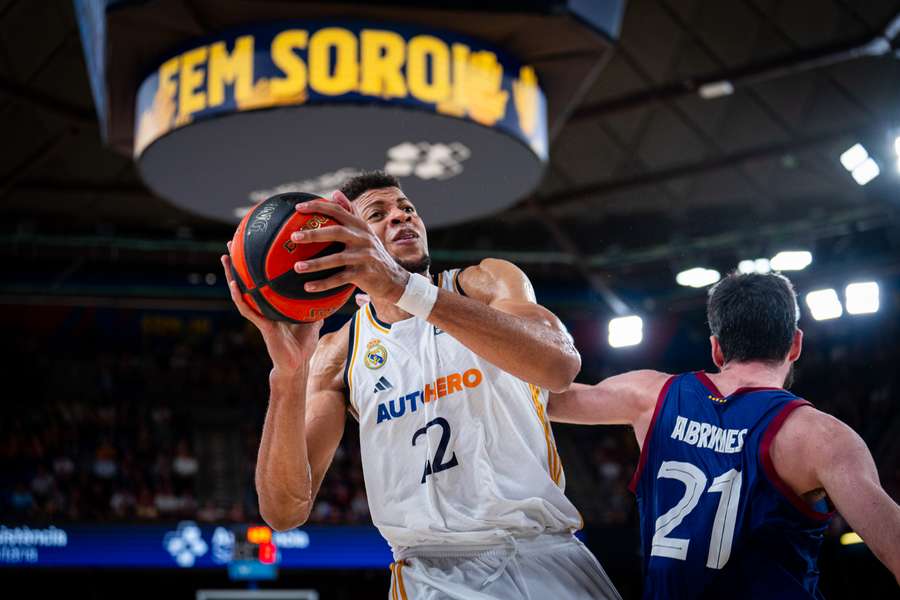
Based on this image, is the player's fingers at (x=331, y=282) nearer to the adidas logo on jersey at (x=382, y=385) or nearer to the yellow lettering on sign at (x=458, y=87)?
the adidas logo on jersey at (x=382, y=385)

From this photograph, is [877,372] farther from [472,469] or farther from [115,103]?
[472,469]

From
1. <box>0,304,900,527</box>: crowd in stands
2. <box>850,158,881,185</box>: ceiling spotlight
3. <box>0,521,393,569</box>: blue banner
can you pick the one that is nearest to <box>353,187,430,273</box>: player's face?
<box>850,158,881,185</box>: ceiling spotlight

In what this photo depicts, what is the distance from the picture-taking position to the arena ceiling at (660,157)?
1310 centimetres

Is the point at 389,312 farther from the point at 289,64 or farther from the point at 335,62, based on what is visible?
the point at 289,64

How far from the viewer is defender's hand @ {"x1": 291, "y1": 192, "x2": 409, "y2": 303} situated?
9.12 feet

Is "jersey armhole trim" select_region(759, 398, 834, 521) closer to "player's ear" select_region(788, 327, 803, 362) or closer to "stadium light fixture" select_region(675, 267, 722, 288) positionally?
"player's ear" select_region(788, 327, 803, 362)

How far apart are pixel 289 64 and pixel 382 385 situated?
530 cm

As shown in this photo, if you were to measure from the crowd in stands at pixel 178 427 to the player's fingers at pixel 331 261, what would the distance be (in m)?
13.2

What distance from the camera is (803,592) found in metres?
3.28

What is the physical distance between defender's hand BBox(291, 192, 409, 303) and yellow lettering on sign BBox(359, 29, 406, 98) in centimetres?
553

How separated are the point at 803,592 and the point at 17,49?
40.1 ft

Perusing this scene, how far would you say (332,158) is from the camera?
10711 millimetres

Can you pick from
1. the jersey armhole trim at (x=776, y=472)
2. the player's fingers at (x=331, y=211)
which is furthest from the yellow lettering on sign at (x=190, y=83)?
the jersey armhole trim at (x=776, y=472)

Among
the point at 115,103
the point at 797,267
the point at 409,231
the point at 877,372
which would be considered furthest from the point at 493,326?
the point at 877,372
